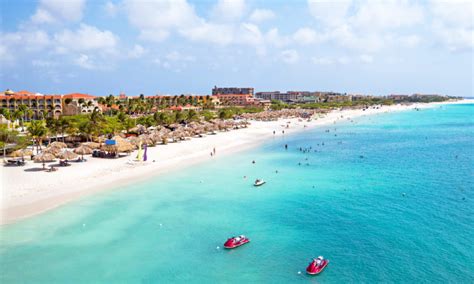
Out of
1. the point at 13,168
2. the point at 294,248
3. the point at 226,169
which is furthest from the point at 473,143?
the point at 13,168

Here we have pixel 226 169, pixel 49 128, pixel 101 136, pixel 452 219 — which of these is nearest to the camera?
pixel 452 219

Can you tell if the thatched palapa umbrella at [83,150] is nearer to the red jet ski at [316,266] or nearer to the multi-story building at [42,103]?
the red jet ski at [316,266]

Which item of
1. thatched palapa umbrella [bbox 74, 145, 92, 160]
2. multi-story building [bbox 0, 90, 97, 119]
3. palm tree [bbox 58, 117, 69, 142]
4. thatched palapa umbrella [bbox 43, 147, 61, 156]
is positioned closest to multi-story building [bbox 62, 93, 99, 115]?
multi-story building [bbox 0, 90, 97, 119]

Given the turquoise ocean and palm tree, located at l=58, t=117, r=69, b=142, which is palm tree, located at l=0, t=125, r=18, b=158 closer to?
palm tree, located at l=58, t=117, r=69, b=142

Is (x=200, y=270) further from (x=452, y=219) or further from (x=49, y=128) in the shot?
(x=49, y=128)

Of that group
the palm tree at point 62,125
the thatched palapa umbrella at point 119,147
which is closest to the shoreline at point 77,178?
the thatched palapa umbrella at point 119,147

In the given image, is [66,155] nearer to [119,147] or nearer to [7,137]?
[119,147]
